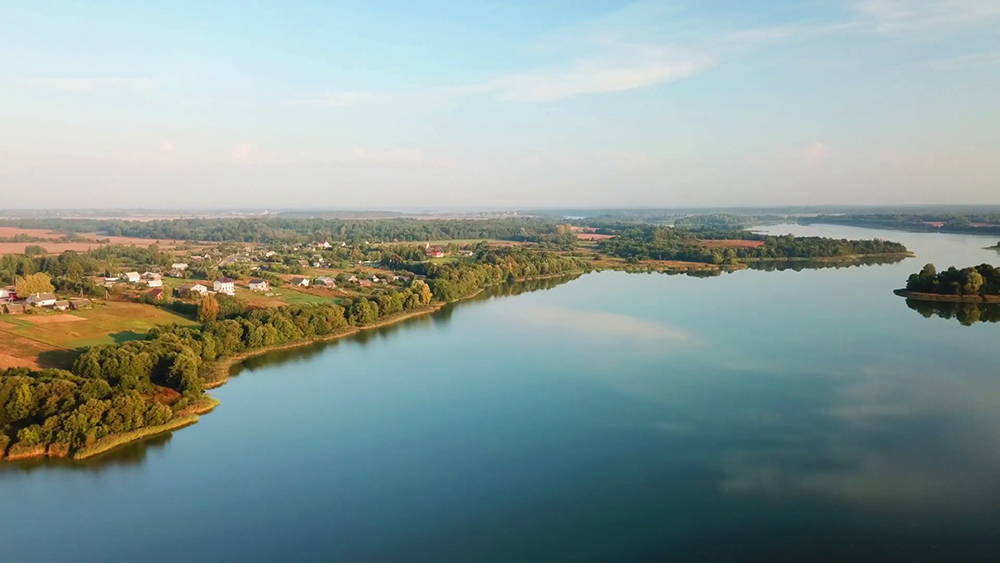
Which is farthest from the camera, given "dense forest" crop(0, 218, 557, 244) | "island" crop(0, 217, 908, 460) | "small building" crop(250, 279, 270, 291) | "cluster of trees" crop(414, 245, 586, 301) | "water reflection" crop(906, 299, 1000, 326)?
"dense forest" crop(0, 218, 557, 244)

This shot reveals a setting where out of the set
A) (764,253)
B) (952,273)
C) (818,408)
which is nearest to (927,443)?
(818,408)

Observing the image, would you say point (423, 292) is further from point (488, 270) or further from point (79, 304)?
point (79, 304)

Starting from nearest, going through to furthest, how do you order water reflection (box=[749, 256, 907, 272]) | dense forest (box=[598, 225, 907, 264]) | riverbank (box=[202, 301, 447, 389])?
1. riverbank (box=[202, 301, 447, 389])
2. water reflection (box=[749, 256, 907, 272])
3. dense forest (box=[598, 225, 907, 264])

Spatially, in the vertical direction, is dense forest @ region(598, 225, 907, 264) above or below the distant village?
above

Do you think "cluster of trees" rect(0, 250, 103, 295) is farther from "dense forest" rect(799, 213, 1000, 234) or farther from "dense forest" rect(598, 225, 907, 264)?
"dense forest" rect(799, 213, 1000, 234)

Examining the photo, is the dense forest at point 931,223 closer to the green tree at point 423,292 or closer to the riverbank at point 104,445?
the green tree at point 423,292

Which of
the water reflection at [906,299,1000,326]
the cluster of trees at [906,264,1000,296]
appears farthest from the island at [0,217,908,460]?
the water reflection at [906,299,1000,326]
